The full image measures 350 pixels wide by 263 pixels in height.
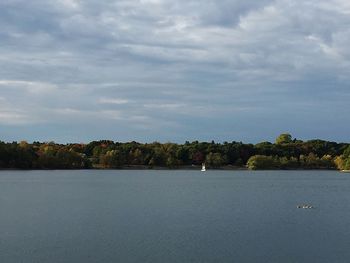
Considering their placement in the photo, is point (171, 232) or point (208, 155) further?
point (208, 155)

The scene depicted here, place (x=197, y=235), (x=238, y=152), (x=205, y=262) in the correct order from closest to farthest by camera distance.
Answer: (x=205, y=262) → (x=197, y=235) → (x=238, y=152)

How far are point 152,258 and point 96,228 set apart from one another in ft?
34.9

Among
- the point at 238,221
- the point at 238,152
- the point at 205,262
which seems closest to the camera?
the point at 205,262

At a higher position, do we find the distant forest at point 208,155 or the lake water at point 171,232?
the distant forest at point 208,155

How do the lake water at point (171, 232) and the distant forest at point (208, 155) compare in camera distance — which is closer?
the lake water at point (171, 232)

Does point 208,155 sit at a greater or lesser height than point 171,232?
greater

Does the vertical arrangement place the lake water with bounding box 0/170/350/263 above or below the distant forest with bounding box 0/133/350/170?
below

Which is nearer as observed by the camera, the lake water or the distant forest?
the lake water

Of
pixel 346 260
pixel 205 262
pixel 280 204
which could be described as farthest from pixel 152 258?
pixel 280 204

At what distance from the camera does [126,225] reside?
38.8 m

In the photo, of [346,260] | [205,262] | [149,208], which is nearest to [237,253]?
[205,262]

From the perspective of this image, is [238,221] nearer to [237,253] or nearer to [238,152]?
[237,253]

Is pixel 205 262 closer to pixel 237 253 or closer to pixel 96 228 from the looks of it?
pixel 237 253

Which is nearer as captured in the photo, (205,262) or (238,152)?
(205,262)
